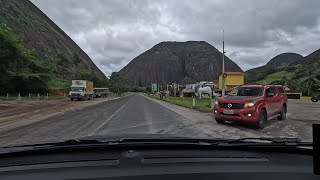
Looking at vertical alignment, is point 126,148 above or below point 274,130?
above

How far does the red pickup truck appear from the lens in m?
16.0

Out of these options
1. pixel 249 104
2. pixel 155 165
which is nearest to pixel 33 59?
pixel 249 104

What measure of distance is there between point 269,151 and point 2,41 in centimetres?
4615

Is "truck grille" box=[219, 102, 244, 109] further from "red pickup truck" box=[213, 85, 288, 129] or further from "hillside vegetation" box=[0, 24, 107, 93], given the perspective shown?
"hillside vegetation" box=[0, 24, 107, 93]

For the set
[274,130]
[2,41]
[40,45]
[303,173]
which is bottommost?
[274,130]

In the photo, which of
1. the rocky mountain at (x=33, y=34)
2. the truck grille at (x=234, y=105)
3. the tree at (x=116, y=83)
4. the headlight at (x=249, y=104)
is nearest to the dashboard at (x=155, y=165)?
the headlight at (x=249, y=104)

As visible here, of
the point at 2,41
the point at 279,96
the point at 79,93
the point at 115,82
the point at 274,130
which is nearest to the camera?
the point at 274,130

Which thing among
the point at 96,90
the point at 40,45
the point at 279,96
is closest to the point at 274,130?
the point at 279,96

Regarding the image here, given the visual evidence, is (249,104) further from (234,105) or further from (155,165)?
(155,165)

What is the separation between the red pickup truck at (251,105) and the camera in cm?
1602

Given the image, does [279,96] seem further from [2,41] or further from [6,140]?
[2,41]

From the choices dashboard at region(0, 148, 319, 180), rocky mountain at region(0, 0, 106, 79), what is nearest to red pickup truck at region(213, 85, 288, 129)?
dashboard at region(0, 148, 319, 180)

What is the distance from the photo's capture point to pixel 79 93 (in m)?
59.9

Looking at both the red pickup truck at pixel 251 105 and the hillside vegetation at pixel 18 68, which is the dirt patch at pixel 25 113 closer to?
the red pickup truck at pixel 251 105
